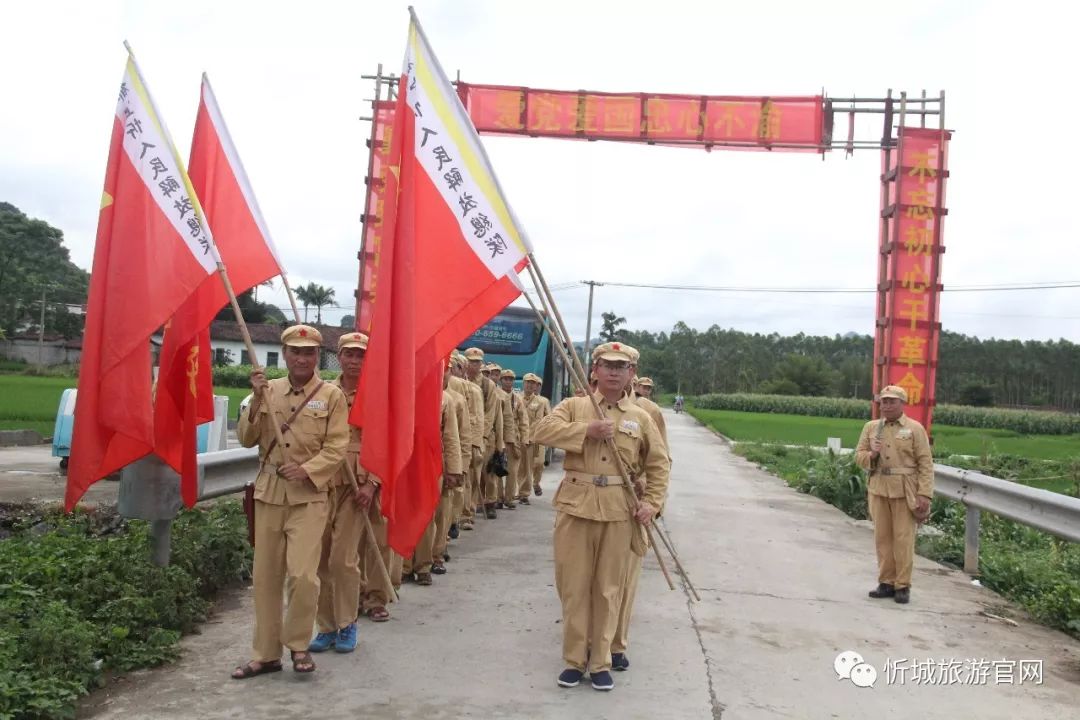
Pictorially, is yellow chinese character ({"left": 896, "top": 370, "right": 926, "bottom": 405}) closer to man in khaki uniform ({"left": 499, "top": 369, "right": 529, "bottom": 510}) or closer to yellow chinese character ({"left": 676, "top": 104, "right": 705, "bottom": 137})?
yellow chinese character ({"left": 676, "top": 104, "right": 705, "bottom": 137})

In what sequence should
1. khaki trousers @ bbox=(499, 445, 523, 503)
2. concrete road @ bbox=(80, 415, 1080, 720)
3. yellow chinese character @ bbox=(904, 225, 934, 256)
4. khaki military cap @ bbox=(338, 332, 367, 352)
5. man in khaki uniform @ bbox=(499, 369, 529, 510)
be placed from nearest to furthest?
1. concrete road @ bbox=(80, 415, 1080, 720)
2. khaki military cap @ bbox=(338, 332, 367, 352)
3. man in khaki uniform @ bbox=(499, 369, 529, 510)
4. khaki trousers @ bbox=(499, 445, 523, 503)
5. yellow chinese character @ bbox=(904, 225, 934, 256)

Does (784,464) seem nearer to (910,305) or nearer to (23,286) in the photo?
(910,305)

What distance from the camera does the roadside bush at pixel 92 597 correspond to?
13.2ft

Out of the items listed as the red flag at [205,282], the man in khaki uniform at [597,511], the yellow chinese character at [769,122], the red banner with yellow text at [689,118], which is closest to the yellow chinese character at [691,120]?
the red banner with yellow text at [689,118]

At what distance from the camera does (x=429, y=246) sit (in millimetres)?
4996

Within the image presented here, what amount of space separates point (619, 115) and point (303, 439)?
920 centimetres

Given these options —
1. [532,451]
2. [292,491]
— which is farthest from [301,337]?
[532,451]

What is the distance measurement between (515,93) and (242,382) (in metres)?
34.9

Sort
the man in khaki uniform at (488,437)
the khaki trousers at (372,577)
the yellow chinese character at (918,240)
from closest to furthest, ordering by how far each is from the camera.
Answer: the khaki trousers at (372,577)
the man in khaki uniform at (488,437)
the yellow chinese character at (918,240)

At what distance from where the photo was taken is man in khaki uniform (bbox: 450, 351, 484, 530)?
8395 mm

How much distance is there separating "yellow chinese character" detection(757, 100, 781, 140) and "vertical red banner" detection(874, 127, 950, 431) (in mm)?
1749

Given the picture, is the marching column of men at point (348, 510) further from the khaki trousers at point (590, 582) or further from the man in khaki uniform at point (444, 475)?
the man in khaki uniform at point (444, 475)

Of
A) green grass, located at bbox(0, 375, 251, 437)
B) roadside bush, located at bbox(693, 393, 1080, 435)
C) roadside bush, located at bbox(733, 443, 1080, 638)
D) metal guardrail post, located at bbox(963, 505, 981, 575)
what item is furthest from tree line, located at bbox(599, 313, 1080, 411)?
metal guardrail post, located at bbox(963, 505, 981, 575)

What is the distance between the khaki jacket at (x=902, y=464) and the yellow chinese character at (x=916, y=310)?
19.4 feet
